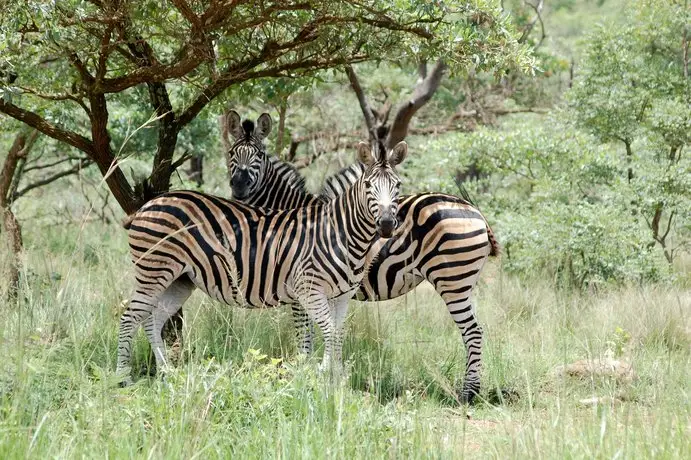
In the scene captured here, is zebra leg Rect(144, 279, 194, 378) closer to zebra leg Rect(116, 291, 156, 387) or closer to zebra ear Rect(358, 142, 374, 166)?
zebra leg Rect(116, 291, 156, 387)

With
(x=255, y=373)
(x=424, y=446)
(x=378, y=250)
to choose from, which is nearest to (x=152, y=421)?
(x=255, y=373)

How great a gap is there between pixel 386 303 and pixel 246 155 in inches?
118

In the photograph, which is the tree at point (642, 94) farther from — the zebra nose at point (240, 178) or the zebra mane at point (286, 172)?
the zebra nose at point (240, 178)

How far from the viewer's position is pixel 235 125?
739cm

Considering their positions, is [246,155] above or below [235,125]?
below

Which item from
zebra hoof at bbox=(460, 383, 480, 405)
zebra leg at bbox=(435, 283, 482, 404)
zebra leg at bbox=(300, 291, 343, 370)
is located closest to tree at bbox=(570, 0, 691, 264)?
zebra leg at bbox=(435, 283, 482, 404)

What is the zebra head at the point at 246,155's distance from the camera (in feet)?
23.3

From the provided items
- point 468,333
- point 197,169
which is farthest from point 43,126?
point 197,169

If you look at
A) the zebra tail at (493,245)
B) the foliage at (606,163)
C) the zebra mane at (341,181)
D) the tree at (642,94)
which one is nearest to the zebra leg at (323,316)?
the zebra mane at (341,181)

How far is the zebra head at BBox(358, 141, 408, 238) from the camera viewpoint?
5949 millimetres

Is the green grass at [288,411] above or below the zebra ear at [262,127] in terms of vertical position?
below

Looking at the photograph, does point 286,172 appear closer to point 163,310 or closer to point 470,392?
point 163,310

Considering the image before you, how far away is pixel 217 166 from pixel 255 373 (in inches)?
495

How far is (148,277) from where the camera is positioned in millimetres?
6453
